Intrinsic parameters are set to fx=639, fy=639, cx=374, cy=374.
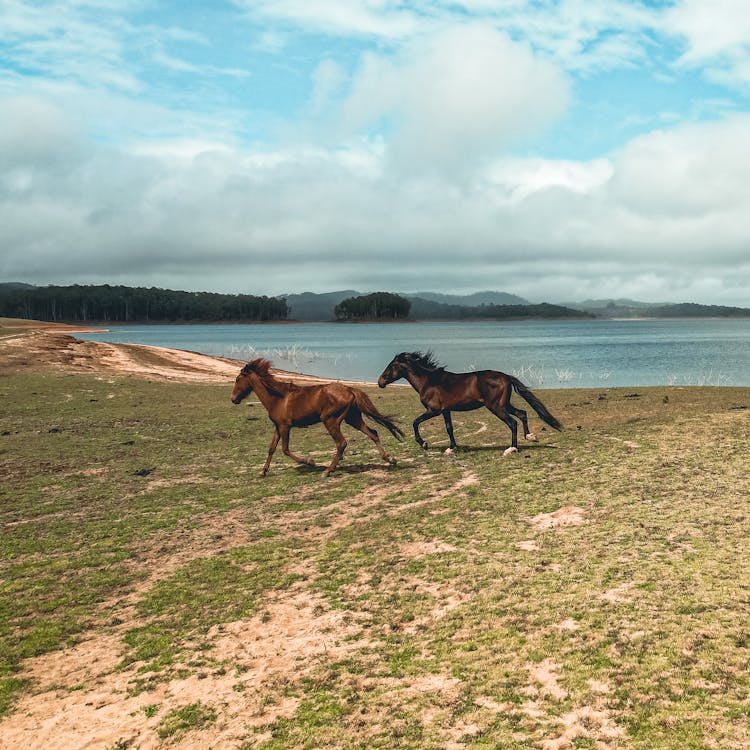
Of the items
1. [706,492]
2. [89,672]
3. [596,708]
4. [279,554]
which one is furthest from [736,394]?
[89,672]

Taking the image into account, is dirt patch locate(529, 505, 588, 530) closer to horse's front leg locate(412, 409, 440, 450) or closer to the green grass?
the green grass

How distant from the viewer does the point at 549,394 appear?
1066 inches

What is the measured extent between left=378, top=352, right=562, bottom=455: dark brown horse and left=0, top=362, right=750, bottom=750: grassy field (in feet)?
3.44

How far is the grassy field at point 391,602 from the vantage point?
4.69 m

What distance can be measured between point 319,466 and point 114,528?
4.80 meters

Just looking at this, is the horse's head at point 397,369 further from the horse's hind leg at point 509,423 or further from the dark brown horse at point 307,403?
the horse's hind leg at point 509,423

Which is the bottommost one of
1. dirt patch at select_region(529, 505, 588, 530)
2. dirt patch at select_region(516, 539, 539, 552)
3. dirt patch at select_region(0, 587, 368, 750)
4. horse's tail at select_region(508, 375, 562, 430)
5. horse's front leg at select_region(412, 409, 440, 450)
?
dirt patch at select_region(0, 587, 368, 750)

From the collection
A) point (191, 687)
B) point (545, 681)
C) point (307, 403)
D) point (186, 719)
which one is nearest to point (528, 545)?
point (545, 681)

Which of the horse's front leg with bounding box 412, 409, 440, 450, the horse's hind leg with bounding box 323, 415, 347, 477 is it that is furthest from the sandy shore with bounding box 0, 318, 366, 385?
the horse's hind leg with bounding box 323, 415, 347, 477

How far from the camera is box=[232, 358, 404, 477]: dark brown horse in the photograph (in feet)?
42.1

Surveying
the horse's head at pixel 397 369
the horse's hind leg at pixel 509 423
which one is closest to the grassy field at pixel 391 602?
the horse's hind leg at pixel 509 423

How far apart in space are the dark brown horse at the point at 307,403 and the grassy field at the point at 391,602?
1.02 metres

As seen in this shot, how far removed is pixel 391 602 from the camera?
673 cm

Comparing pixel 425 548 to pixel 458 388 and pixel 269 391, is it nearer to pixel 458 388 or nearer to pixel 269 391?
pixel 269 391
